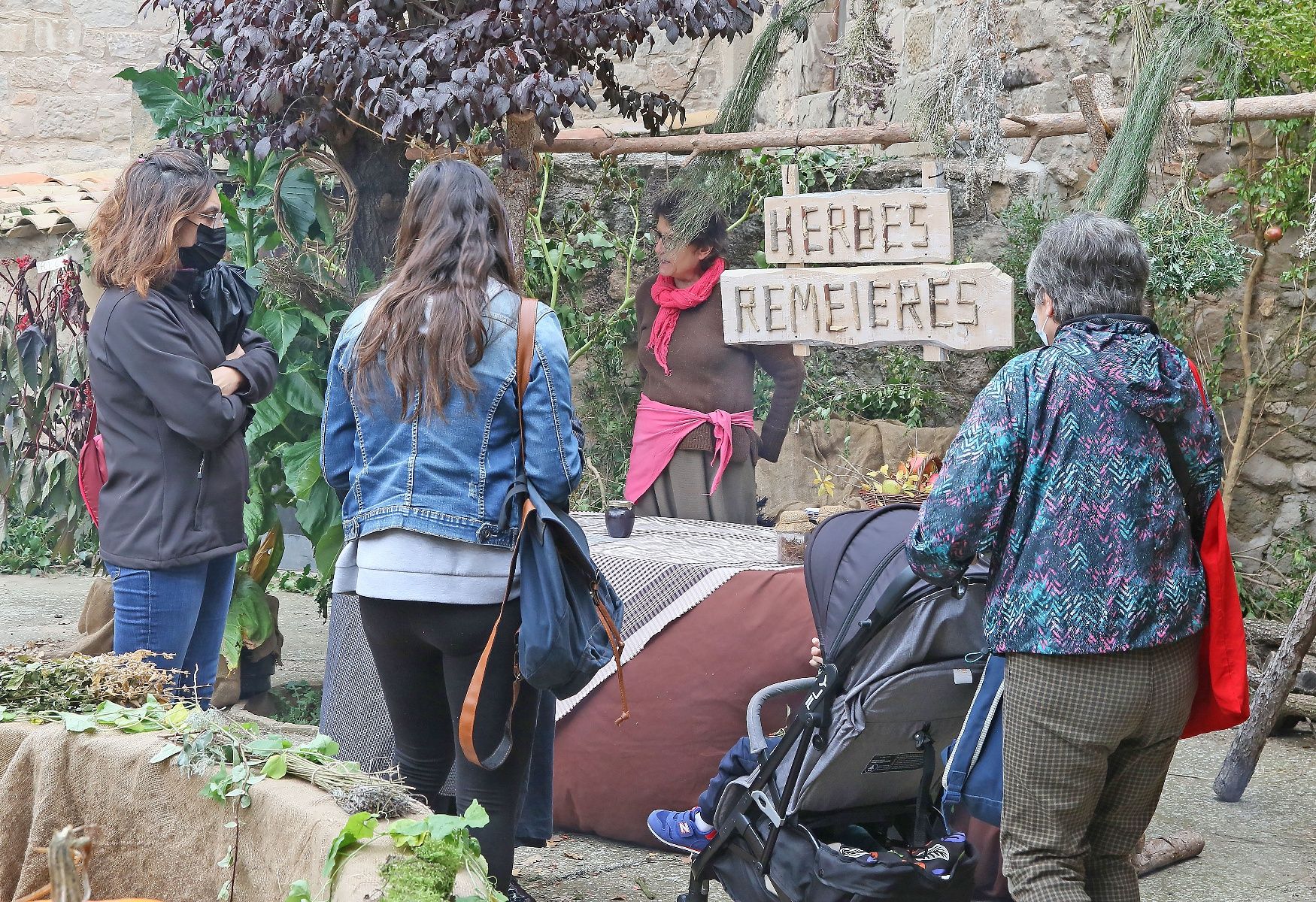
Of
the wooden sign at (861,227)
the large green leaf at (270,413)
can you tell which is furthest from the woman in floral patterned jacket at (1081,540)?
the large green leaf at (270,413)

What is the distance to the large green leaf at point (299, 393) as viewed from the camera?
4590 mm

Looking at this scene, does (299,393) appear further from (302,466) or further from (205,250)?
(205,250)

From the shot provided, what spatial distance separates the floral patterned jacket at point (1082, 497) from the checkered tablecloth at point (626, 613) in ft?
4.12

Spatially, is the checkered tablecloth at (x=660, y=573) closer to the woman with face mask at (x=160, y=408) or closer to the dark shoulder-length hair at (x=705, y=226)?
the woman with face mask at (x=160, y=408)

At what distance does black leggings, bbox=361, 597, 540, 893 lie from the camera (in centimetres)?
263

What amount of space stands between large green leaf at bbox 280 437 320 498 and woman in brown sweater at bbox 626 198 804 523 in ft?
4.07

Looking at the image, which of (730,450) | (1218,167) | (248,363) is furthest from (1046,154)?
(248,363)

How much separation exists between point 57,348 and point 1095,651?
21.6 feet

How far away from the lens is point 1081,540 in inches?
94.1

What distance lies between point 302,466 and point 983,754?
2.78m

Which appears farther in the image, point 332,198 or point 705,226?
point 332,198

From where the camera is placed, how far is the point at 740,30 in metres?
4.18

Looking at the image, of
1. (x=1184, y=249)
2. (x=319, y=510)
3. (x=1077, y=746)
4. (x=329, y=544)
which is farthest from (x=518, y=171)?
(x=1077, y=746)

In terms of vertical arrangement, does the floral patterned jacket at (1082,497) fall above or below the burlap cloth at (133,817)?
above
